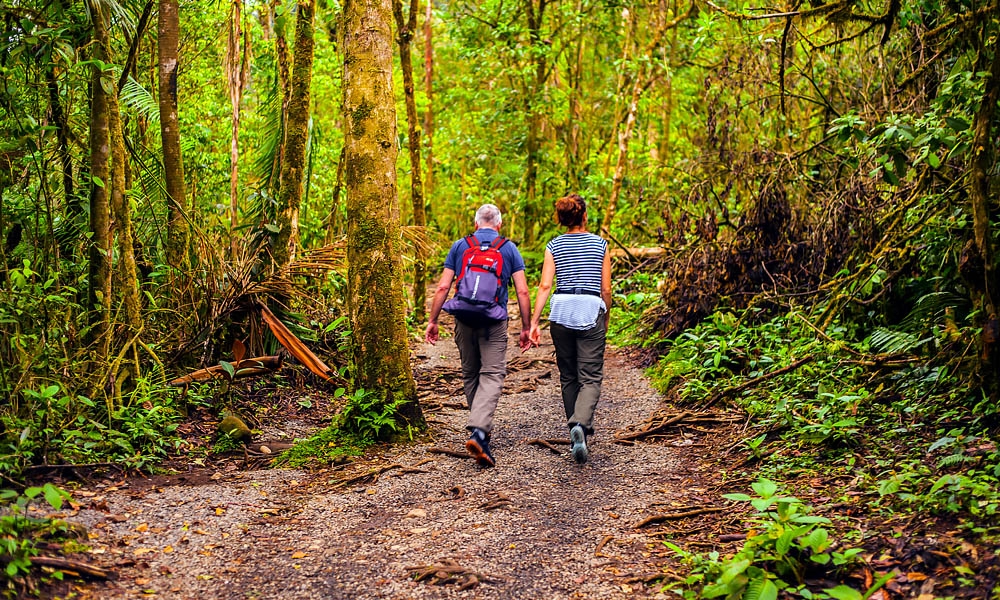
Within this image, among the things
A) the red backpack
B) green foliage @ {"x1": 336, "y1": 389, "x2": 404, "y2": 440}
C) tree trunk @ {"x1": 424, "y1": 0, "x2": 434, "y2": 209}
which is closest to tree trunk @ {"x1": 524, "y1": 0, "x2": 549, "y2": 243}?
tree trunk @ {"x1": 424, "y1": 0, "x2": 434, "y2": 209}

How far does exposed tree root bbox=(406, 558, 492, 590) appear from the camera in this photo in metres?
4.19

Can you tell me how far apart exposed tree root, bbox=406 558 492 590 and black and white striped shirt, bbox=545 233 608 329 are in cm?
276

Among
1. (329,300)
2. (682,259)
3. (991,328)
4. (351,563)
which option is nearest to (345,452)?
(351,563)

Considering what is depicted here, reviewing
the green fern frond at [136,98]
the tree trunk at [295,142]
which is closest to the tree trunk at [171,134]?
the green fern frond at [136,98]

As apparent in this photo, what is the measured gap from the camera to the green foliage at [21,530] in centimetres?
356

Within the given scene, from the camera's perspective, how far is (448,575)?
4266 mm

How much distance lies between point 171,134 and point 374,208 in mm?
2658

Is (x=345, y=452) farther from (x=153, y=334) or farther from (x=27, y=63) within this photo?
(x=27, y=63)

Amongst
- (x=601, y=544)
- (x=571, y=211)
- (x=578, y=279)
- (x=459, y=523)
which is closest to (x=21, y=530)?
(x=459, y=523)

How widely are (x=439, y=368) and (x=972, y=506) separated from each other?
26.1ft

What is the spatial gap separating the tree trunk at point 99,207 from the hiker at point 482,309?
273 cm

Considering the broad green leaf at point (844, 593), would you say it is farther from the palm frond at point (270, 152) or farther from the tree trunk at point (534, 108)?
the tree trunk at point (534, 108)

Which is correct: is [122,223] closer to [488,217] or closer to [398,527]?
[488,217]

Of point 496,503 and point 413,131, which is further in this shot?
point 413,131
